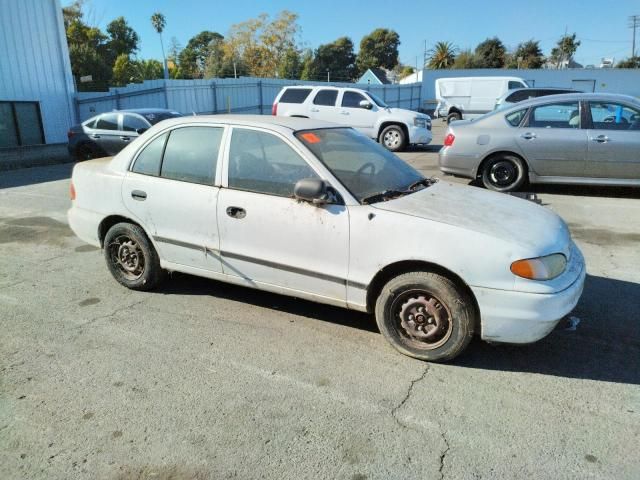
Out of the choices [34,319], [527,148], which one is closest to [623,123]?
[527,148]

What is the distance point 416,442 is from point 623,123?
733cm

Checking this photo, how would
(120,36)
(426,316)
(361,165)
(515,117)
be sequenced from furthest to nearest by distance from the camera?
(120,36)
(515,117)
(361,165)
(426,316)

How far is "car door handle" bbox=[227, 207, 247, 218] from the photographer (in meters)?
3.76

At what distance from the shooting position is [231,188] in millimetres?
3861

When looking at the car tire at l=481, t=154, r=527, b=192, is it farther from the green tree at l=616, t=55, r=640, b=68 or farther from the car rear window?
the green tree at l=616, t=55, r=640, b=68

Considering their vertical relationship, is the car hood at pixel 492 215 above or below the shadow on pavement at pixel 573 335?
above

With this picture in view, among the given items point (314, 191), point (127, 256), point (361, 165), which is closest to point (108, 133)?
Result: point (127, 256)

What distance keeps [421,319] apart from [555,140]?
604 centimetres

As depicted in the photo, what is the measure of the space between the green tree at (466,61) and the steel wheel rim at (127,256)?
7354 centimetres

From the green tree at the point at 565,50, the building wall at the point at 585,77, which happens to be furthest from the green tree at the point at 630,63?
the building wall at the point at 585,77

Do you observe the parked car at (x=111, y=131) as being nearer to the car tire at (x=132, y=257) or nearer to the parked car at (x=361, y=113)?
the parked car at (x=361, y=113)

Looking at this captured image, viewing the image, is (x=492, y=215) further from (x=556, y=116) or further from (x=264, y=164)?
(x=556, y=116)

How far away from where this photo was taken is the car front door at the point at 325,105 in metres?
15.3

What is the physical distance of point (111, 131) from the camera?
1299 cm
